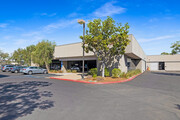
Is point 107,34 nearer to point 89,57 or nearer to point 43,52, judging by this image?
point 89,57

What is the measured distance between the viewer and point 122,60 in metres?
17.2

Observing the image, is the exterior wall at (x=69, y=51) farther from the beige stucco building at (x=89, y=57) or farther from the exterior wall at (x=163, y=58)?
the exterior wall at (x=163, y=58)

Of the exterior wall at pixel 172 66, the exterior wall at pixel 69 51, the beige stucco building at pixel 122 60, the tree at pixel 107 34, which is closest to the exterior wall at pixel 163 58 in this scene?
the beige stucco building at pixel 122 60

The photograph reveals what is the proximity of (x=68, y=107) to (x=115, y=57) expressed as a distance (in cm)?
1274

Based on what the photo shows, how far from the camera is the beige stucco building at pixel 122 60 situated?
17130mm

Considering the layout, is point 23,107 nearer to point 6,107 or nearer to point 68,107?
point 6,107

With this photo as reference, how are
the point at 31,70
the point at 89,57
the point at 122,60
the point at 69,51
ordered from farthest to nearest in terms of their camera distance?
1. the point at 69,51
2. the point at 31,70
3. the point at 89,57
4. the point at 122,60

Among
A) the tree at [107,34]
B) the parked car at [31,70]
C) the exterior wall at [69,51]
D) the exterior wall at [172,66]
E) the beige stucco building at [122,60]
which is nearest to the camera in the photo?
the tree at [107,34]

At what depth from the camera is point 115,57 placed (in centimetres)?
1694

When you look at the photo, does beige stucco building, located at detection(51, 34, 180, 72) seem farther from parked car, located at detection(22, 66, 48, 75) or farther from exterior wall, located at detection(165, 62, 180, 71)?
parked car, located at detection(22, 66, 48, 75)

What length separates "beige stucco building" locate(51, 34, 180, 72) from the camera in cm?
1713

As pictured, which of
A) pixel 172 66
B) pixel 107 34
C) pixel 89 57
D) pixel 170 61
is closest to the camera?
pixel 107 34

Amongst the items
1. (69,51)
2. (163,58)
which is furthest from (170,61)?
(69,51)

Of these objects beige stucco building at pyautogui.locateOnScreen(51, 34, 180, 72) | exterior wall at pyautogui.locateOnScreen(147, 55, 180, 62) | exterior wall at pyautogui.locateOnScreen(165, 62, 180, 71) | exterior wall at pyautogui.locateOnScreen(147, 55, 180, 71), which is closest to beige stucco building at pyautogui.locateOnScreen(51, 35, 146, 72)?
beige stucco building at pyautogui.locateOnScreen(51, 34, 180, 72)
